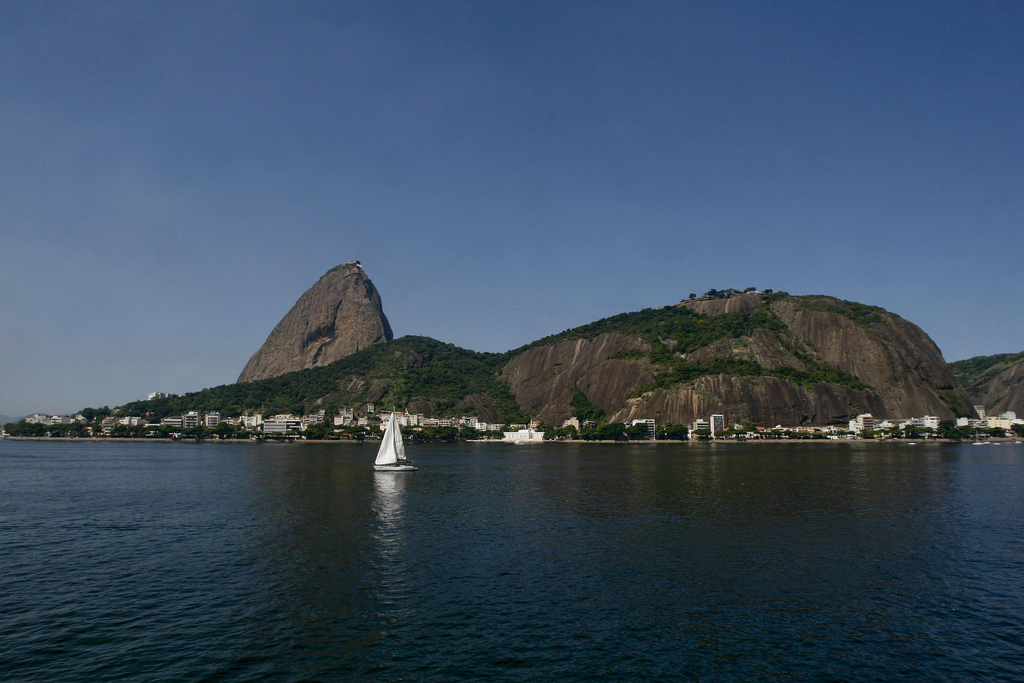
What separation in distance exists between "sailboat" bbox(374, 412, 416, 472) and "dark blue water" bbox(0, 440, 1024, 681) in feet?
91.3

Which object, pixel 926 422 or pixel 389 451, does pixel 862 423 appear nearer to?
pixel 926 422

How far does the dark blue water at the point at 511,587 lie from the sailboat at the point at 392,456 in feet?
91.3

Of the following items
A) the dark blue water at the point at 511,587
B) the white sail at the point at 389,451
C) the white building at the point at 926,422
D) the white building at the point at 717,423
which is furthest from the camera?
the white building at the point at 717,423

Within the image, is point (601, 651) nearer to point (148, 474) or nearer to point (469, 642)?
point (469, 642)

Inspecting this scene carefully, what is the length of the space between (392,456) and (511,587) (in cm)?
5646

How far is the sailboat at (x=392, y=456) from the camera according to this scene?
79.8m

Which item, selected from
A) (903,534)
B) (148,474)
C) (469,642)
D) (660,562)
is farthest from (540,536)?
(148,474)

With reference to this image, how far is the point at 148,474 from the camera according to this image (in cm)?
7506

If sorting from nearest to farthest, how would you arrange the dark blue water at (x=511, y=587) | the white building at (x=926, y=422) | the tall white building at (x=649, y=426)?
1. the dark blue water at (x=511, y=587)
2. the white building at (x=926, y=422)
3. the tall white building at (x=649, y=426)

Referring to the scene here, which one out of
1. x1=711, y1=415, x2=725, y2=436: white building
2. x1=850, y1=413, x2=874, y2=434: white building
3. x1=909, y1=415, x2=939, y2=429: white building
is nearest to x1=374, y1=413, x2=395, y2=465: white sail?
x1=711, y1=415, x2=725, y2=436: white building

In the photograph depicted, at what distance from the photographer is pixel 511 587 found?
1018 inches

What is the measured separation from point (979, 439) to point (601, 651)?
204624 millimetres

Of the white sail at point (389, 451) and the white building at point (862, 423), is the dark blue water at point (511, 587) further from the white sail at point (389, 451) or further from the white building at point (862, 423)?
the white building at point (862, 423)

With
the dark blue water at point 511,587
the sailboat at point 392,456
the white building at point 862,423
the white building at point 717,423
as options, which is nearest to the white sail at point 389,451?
the sailboat at point 392,456
